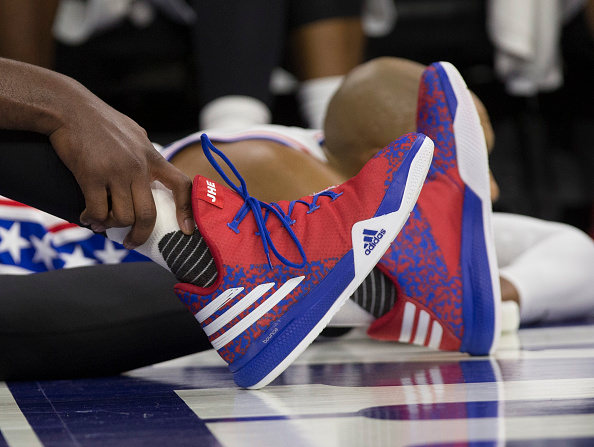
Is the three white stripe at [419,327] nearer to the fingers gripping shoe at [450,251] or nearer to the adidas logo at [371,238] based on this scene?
the fingers gripping shoe at [450,251]

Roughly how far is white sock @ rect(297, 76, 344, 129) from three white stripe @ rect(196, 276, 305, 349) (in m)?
0.81

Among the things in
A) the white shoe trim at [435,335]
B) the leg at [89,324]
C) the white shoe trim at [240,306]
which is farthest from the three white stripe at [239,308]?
the white shoe trim at [435,335]

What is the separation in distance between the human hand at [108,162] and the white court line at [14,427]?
0.14 metres

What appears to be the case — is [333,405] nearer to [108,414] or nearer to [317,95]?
[108,414]

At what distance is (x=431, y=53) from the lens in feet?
5.60

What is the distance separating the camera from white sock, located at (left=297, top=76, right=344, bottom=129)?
4.70 ft

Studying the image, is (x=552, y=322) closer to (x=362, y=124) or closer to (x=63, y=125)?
(x=362, y=124)

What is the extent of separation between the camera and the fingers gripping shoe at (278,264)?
0.64 meters

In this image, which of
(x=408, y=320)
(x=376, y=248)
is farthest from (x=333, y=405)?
(x=408, y=320)

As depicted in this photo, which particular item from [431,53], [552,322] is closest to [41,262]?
[552,322]

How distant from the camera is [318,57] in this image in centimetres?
148

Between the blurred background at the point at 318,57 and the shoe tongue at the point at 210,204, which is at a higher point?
the blurred background at the point at 318,57

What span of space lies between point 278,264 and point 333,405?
13 centimetres

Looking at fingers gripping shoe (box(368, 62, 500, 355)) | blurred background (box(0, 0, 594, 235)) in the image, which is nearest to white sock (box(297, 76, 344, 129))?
blurred background (box(0, 0, 594, 235))
